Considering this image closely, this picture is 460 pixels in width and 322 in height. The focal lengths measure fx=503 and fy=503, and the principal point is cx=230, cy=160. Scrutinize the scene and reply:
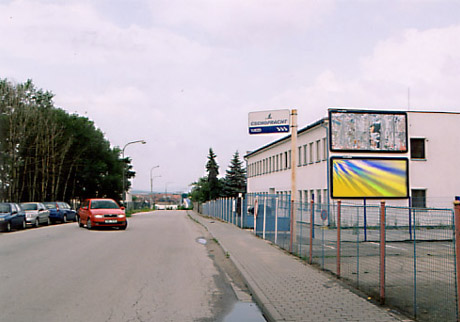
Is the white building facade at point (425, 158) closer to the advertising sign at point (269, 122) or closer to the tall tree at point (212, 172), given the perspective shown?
the advertising sign at point (269, 122)

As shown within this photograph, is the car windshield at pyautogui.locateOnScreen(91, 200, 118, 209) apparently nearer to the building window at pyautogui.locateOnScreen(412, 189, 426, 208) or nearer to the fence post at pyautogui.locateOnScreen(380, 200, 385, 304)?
the building window at pyautogui.locateOnScreen(412, 189, 426, 208)

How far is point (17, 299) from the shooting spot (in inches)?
312

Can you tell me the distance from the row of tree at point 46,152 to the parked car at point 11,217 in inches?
682

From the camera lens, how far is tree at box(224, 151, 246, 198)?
87387mm

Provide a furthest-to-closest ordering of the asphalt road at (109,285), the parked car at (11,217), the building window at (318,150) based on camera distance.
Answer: the building window at (318,150)
the parked car at (11,217)
the asphalt road at (109,285)

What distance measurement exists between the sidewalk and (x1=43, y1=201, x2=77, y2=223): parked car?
2317 cm

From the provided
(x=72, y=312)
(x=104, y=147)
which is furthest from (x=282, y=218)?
(x=104, y=147)

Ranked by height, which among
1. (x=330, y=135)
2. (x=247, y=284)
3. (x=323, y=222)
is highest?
(x=330, y=135)

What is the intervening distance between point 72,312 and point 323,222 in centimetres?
622

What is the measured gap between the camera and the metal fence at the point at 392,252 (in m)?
6.38

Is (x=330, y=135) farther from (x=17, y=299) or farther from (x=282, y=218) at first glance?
(x=17, y=299)

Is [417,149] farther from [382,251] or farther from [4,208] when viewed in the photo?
[382,251]

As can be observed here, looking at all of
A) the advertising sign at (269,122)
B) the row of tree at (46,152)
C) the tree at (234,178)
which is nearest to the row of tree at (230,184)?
the tree at (234,178)

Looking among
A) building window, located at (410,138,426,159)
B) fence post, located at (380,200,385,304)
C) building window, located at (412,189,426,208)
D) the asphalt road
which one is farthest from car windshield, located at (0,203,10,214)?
building window, located at (410,138,426,159)
